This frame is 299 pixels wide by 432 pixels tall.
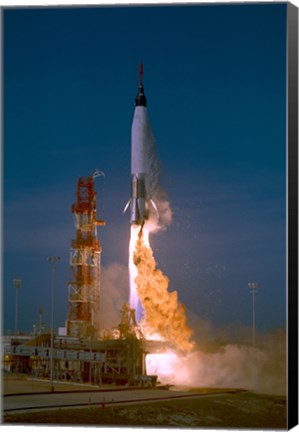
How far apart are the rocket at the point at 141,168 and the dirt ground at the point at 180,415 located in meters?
7.71

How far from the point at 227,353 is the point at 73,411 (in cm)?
665

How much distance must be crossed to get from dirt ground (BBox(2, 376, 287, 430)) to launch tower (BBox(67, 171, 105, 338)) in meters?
7.60

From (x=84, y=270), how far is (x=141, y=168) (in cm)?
536

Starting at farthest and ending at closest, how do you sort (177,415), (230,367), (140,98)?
(140,98) → (230,367) → (177,415)

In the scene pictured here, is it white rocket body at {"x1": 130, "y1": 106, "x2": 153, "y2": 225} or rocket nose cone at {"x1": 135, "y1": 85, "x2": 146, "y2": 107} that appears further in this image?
white rocket body at {"x1": 130, "y1": 106, "x2": 153, "y2": 225}

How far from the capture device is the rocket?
108 ft

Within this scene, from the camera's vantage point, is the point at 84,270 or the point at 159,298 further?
the point at 84,270

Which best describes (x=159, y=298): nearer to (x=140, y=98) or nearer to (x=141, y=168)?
(x=141, y=168)

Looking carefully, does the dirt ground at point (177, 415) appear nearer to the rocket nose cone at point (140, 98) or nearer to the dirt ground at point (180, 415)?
the dirt ground at point (180, 415)

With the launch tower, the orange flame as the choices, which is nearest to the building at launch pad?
the launch tower

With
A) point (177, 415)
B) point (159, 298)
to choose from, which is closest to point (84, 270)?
point (159, 298)

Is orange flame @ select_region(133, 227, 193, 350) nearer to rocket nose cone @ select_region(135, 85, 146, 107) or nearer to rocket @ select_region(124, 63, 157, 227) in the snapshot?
rocket @ select_region(124, 63, 157, 227)

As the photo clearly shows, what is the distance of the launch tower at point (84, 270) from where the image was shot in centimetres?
3538

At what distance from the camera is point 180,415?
28109 millimetres
